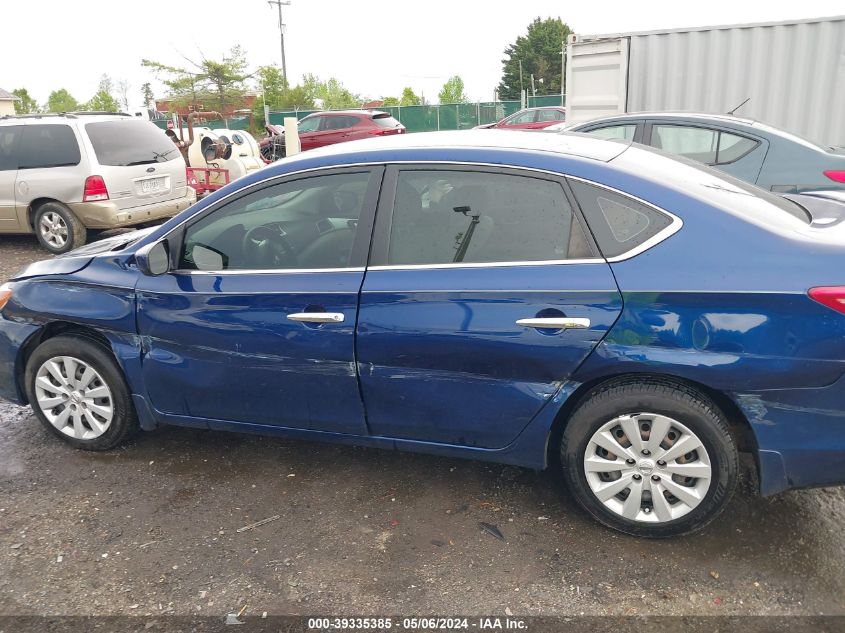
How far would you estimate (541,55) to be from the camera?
71.9 meters

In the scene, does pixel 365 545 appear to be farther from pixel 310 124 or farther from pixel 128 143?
pixel 310 124

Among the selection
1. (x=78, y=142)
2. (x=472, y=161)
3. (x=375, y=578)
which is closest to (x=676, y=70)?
(x=472, y=161)

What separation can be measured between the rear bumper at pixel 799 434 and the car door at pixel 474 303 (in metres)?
0.68

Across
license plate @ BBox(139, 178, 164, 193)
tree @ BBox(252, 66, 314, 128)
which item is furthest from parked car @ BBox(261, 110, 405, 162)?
tree @ BBox(252, 66, 314, 128)

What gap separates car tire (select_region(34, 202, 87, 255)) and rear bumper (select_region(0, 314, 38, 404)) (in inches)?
198

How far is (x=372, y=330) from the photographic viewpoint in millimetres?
3025

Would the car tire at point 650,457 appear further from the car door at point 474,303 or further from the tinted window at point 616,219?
the tinted window at point 616,219

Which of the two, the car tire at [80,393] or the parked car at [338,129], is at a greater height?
the parked car at [338,129]

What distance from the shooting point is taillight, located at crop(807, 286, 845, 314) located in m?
2.47

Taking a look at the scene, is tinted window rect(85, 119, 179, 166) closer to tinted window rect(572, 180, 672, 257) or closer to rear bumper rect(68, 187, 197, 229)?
rear bumper rect(68, 187, 197, 229)

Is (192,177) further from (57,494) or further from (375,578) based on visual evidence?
(375,578)

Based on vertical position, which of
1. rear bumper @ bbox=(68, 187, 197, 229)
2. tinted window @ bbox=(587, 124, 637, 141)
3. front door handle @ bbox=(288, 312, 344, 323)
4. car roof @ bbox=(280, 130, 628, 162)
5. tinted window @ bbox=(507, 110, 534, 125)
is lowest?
rear bumper @ bbox=(68, 187, 197, 229)

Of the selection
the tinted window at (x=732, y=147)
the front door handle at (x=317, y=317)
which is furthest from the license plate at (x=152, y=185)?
the tinted window at (x=732, y=147)

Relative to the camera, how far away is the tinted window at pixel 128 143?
8508 millimetres
